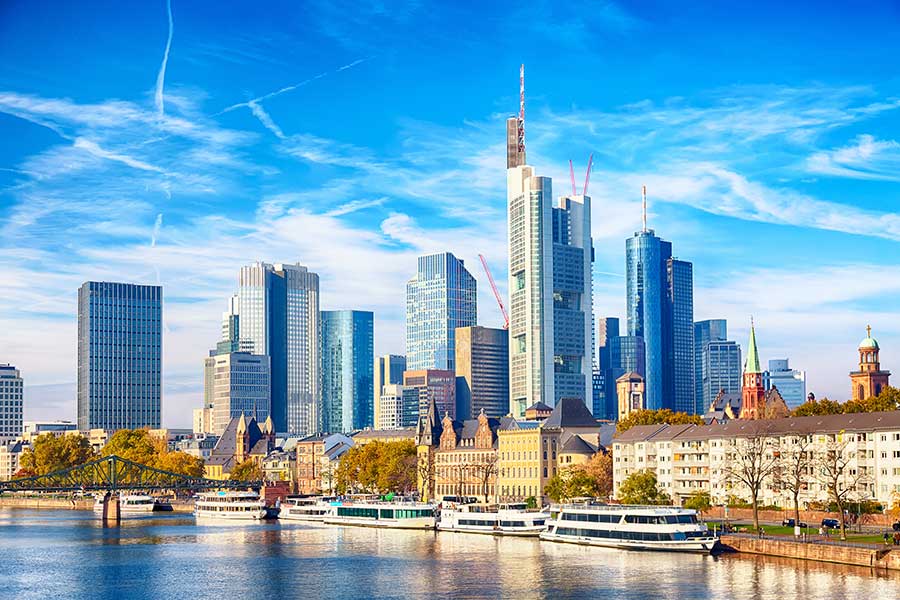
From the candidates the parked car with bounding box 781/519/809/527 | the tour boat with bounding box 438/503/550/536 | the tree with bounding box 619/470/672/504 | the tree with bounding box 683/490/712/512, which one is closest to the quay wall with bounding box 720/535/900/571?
the parked car with bounding box 781/519/809/527

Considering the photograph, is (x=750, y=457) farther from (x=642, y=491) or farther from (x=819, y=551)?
(x=819, y=551)

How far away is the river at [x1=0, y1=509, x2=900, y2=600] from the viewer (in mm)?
112250

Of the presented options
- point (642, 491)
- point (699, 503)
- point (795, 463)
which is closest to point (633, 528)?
point (699, 503)

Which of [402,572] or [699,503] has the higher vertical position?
[699,503]

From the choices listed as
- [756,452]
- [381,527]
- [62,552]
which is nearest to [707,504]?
[756,452]

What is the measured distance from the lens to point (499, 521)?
7047 inches

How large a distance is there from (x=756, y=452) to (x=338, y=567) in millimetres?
61693

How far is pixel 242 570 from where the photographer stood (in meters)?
134

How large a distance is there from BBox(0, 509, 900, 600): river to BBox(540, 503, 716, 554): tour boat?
250cm

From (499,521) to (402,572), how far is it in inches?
1993

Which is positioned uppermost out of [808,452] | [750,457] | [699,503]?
[808,452]

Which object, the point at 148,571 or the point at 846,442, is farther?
the point at 846,442

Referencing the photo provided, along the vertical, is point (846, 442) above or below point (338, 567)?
above

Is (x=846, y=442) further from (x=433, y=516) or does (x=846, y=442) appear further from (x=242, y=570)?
(x=242, y=570)
